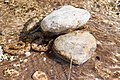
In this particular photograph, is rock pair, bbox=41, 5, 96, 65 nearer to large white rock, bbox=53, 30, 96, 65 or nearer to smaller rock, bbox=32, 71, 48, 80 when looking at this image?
large white rock, bbox=53, 30, 96, 65

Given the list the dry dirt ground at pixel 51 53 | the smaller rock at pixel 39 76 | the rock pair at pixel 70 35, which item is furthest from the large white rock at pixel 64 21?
the smaller rock at pixel 39 76

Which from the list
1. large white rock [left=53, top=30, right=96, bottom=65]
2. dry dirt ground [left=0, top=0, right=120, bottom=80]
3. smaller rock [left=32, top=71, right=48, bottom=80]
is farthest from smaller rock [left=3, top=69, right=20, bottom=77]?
large white rock [left=53, top=30, right=96, bottom=65]

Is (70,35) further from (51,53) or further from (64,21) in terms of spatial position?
(51,53)

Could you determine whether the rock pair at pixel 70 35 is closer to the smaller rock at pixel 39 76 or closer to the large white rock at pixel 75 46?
the large white rock at pixel 75 46

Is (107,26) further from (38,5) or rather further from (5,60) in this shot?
(5,60)

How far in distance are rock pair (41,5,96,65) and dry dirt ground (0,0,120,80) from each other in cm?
12

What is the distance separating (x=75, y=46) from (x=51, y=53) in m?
0.31

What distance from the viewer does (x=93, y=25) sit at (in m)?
3.79

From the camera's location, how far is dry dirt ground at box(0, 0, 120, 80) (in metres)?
3.16

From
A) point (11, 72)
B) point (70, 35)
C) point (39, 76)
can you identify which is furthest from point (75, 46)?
point (11, 72)

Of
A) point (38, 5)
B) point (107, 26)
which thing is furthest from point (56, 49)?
point (38, 5)

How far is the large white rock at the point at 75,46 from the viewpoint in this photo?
10.3ft

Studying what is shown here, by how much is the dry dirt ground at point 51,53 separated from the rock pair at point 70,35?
116 millimetres

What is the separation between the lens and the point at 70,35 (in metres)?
3.32
